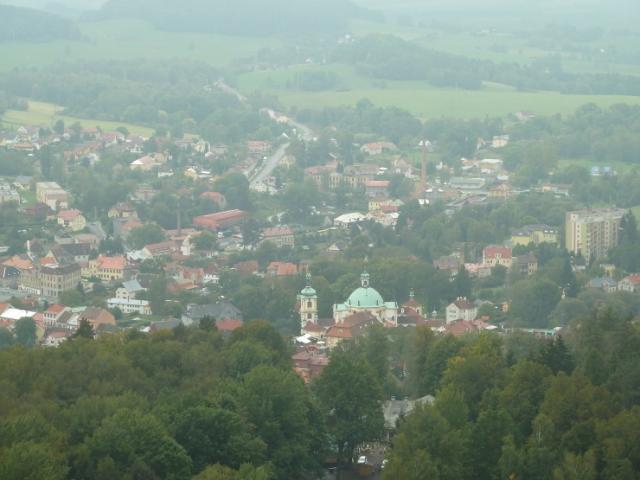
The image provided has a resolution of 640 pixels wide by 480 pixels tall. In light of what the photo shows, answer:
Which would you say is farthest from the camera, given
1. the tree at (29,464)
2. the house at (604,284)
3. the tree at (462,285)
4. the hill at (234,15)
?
the hill at (234,15)

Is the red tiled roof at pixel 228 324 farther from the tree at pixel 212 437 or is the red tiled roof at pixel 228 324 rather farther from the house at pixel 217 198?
the house at pixel 217 198

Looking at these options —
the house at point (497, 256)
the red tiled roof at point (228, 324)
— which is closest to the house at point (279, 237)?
the house at point (497, 256)

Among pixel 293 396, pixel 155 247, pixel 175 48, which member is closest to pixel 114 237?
pixel 155 247

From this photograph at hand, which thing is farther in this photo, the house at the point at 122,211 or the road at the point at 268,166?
the road at the point at 268,166

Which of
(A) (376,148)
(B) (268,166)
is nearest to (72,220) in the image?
(B) (268,166)

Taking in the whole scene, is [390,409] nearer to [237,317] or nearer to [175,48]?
[237,317]

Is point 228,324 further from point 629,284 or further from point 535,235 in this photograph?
point 535,235
